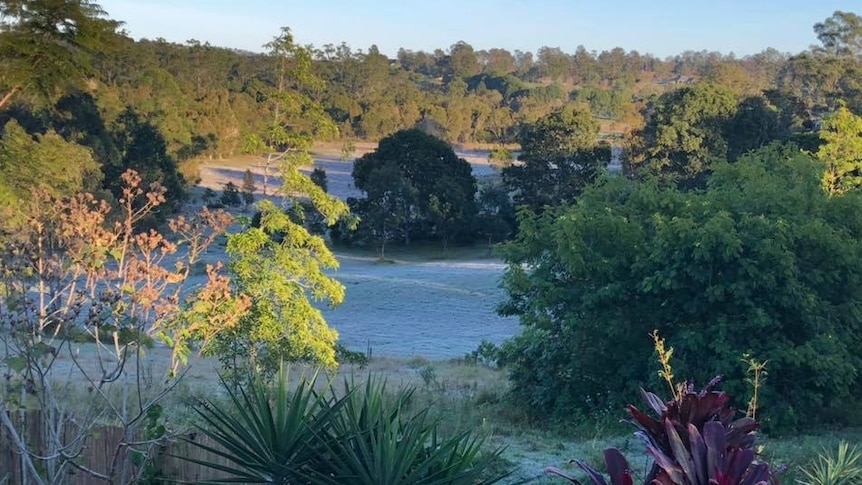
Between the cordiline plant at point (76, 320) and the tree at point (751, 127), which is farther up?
the tree at point (751, 127)

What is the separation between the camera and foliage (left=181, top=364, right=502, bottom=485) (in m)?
3.73

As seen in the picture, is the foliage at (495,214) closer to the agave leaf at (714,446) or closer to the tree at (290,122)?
the tree at (290,122)

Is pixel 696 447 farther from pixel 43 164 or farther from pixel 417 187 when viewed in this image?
pixel 417 187

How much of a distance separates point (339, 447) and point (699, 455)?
1.63 m

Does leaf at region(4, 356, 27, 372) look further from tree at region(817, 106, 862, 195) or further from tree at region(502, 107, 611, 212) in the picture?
tree at region(502, 107, 611, 212)

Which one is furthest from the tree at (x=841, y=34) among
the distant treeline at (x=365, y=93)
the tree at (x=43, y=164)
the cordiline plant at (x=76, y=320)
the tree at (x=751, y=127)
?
the cordiline plant at (x=76, y=320)

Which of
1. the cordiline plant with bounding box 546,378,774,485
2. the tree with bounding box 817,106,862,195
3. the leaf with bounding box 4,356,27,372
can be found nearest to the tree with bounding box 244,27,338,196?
the leaf with bounding box 4,356,27,372

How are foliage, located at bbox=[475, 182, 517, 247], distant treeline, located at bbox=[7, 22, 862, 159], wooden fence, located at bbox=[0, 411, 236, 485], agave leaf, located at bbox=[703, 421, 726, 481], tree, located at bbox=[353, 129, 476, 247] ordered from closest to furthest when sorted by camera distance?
1. agave leaf, located at bbox=[703, 421, 726, 481]
2. wooden fence, located at bbox=[0, 411, 236, 485]
3. tree, located at bbox=[353, 129, 476, 247]
4. foliage, located at bbox=[475, 182, 517, 247]
5. distant treeline, located at bbox=[7, 22, 862, 159]

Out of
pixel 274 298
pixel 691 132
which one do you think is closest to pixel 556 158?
pixel 691 132

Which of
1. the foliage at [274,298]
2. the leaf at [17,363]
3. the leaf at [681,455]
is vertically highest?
Result: the leaf at [681,455]

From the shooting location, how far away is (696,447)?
3.07 m

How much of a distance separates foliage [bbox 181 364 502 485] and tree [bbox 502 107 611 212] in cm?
4426

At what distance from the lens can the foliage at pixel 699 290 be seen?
9.68 metres

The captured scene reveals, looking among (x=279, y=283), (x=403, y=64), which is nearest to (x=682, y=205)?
(x=279, y=283)
